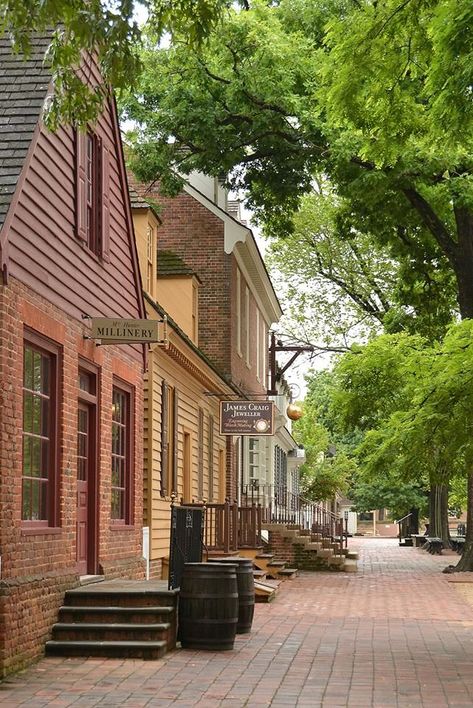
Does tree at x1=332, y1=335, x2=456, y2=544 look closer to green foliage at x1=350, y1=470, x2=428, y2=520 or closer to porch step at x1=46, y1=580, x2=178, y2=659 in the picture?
porch step at x1=46, y1=580, x2=178, y2=659

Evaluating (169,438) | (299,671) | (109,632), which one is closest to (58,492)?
(109,632)

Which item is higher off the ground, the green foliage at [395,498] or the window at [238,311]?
the window at [238,311]

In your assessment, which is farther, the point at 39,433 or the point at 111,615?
the point at 111,615

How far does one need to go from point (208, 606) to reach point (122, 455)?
4.16m

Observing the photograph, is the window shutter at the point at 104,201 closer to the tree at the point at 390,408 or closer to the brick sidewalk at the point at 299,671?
the tree at the point at 390,408

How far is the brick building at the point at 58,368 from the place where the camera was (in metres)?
11.2

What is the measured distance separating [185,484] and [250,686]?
12.9 meters

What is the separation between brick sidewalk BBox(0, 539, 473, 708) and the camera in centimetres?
975

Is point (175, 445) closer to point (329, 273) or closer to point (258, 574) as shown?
point (258, 574)

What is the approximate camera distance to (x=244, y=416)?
82.4ft

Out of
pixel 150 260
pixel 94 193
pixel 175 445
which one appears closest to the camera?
pixel 94 193

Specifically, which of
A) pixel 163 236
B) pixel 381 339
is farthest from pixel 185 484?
pixel 163 236

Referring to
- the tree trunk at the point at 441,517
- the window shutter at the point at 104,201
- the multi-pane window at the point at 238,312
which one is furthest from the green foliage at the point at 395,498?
the window shutter at the point at 104,201

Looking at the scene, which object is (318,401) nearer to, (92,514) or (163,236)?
(163,236)
